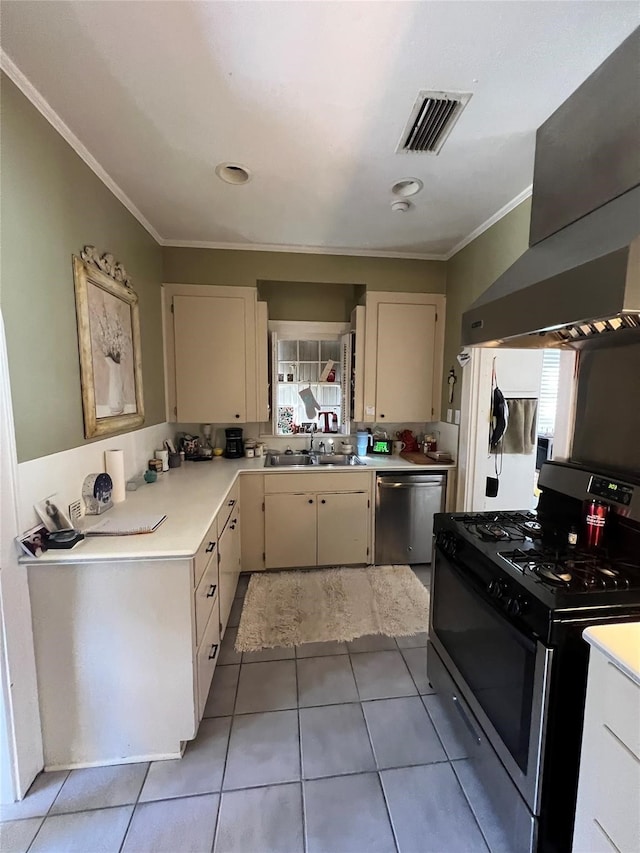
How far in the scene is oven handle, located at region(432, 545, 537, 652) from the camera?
1.05m

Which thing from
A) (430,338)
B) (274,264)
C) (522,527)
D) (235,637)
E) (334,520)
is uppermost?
(274,264)

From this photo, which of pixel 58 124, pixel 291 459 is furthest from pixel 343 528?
pixel 58 124

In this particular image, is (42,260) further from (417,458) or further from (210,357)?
(417,458)

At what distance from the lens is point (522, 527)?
158 cm

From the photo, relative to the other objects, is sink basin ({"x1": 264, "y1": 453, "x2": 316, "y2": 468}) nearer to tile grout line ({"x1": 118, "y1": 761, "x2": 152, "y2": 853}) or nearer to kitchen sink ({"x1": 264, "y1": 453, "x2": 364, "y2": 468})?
kitchen sink ({"x1": 264, "y1": 453, "x2": 364, "y2": 468})

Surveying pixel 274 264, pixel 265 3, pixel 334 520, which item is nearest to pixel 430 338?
pixel 274 264

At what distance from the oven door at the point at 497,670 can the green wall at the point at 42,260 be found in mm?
1794

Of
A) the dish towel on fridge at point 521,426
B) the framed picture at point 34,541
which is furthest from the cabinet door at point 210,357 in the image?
the dish towel on fridge at point 521,426

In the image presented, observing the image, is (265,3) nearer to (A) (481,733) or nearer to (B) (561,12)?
(B) (561,12)

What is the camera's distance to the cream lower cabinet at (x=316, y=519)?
2865mm

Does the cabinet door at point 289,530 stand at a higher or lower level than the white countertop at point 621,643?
lower

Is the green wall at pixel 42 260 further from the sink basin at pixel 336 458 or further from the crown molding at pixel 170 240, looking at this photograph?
the sink basin at pixel 336 458

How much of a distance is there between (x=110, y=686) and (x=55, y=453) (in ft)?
3.19

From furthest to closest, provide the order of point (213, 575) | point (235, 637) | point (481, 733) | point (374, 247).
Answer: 1. point (374, 247)
2. point (235, 637)
3. point (213, 575)
4. point (481, 733)
